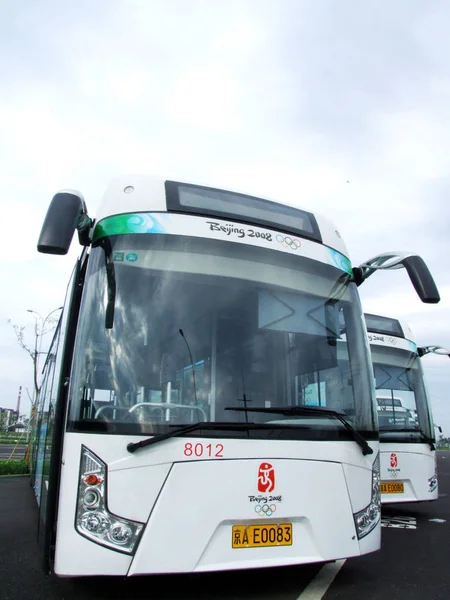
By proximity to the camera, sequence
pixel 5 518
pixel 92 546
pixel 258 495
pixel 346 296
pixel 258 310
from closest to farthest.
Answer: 1. pixel 92 546
2. pixel 258 495
3. pixel 258 310
4. pixel 346 296
5. pixel 5 518

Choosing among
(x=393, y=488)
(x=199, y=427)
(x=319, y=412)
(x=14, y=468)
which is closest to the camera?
(x=199, y=427)

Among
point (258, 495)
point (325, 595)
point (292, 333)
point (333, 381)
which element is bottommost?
point (325, 595)

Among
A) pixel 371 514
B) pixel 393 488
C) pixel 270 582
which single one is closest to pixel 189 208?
pixel 371 514

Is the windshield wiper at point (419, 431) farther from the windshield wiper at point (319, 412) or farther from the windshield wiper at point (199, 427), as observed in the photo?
the windshield wiper at point (199, 427)

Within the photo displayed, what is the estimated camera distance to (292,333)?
444 centimetres

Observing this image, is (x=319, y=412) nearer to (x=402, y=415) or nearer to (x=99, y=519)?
(x=99, y=519)

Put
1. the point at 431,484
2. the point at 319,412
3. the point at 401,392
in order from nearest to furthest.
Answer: the point at 319,412
the point at 431,484
the point at 401,392

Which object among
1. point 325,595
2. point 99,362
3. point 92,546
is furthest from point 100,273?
point 325,595

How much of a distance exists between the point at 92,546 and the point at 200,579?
155cm

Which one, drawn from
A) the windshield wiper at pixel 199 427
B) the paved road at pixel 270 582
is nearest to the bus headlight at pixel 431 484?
the paved road at pixel 270 582

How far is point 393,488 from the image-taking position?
8156mm

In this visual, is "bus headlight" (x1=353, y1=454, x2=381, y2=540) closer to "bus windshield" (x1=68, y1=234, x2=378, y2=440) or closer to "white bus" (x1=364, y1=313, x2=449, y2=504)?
"bus windshield" (x1=68, y1=234, x2=378, y2=440)

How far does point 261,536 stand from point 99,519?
3.66 feet

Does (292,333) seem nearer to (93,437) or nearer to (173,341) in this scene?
(173,341)
